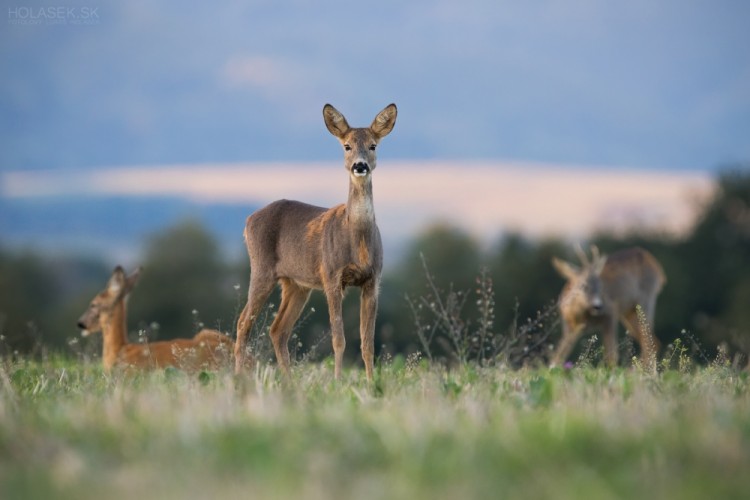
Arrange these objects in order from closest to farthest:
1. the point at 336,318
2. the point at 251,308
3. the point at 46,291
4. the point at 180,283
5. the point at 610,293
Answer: the point at 336,318 < the point at 251,308 < the point at 610,293 < the point at 180,283 < the point at 46,291

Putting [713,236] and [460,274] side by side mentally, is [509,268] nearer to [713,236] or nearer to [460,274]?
[460,274]

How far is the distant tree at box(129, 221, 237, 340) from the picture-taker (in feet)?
177

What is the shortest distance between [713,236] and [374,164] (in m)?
52.7

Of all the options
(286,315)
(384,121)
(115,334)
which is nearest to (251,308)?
(286,315)

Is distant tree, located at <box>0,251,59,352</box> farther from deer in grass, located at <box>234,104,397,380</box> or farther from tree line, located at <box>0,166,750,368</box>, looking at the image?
deer in grass, located at <box>234,104,397,380</box>

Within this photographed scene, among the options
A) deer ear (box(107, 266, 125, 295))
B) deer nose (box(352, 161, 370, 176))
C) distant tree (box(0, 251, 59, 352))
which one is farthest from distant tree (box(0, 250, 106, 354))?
deer nose (box(352, 161, 370, 176))

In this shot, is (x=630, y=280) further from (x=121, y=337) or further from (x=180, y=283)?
(x=180, y=283)

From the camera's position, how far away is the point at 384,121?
1027 cm

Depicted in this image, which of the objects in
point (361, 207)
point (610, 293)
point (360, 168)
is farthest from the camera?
point (610, 293)

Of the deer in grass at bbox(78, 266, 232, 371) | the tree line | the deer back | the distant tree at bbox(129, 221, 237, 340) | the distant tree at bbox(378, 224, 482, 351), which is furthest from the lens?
the distant tree at bbox(378, 224, 482, 351)

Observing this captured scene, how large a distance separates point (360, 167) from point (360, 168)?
1 centimetres

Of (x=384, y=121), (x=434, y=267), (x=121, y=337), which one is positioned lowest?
(x=434, y=267)

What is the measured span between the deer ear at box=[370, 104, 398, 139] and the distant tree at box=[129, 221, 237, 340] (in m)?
38.7

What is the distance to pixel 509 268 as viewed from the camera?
174ft
